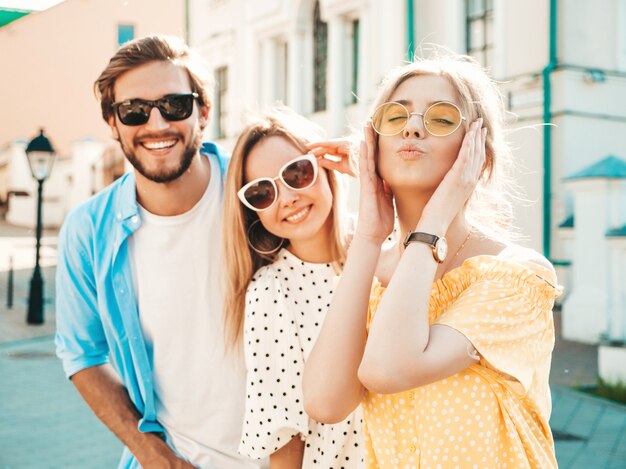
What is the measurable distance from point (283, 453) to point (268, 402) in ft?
0.54

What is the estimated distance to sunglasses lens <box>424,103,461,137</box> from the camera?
1.77m

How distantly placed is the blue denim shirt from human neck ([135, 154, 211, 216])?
46 millimetres

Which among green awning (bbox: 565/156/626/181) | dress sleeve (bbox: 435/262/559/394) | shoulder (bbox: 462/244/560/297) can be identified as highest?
green awning (bbox: 565/156/626/181)

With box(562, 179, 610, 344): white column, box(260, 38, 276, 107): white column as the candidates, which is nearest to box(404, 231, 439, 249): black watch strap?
box(562, 179, 610, 344): white column

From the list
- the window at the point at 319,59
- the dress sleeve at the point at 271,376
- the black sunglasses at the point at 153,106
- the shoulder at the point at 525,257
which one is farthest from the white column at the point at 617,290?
the window at the point at 319,59

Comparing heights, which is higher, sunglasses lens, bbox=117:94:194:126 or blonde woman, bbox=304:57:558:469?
sunglasses lens, bbox=117:94:194:126

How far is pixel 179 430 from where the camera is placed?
102 inches

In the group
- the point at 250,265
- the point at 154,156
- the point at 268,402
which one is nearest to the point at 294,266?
the point at 250,265

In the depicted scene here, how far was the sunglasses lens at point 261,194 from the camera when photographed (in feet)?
7.70

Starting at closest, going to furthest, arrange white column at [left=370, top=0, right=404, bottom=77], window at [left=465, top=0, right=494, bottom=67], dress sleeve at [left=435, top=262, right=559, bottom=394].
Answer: dress sleeve at [left=435, top=262, right=559, bottom=394]
window at [left=465, top=0, right=494, bottom=67]
white column at [left=370, top=0, right=404, bottom=77]

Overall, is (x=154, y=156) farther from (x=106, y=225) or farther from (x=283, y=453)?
(x=283, y=453)

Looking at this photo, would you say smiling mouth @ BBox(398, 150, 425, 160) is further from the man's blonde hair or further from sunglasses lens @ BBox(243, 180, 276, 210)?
the man's blonde hair

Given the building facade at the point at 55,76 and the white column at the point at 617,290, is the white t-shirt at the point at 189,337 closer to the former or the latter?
the white column at the point at 617,290

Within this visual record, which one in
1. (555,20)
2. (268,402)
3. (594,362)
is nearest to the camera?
(268,402)
